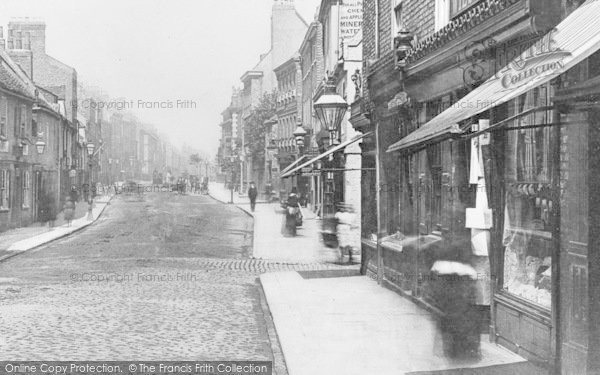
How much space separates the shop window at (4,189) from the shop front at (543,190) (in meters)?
22.2

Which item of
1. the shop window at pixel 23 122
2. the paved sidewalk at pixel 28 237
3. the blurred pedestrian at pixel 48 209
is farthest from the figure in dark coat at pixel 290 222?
the shop window at pixel 23 122

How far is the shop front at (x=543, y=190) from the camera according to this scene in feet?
18.3

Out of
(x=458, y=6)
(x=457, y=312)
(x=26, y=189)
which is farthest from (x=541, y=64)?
(x=26, y=189)

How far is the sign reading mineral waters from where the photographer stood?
24.9m

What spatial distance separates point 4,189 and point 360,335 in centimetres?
2217

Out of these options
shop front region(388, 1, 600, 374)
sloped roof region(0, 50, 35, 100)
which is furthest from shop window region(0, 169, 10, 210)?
shop front region(388, 1, 600, 374)

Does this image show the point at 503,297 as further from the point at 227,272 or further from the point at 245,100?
the point at 245,100

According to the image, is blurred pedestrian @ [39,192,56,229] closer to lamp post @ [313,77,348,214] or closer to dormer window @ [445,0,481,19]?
lamp post @ [313,77,348,214]

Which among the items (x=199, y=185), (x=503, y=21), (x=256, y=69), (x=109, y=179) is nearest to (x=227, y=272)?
(x=503, y=21)

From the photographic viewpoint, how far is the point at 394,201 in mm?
12406

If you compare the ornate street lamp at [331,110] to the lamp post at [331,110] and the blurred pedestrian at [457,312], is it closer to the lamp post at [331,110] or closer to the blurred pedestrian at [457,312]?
the lamp post at [331,110]

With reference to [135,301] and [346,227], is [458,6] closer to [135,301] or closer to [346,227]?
[135,301]

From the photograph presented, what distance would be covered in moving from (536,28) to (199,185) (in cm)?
6499

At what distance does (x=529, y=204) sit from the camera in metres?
7.32
